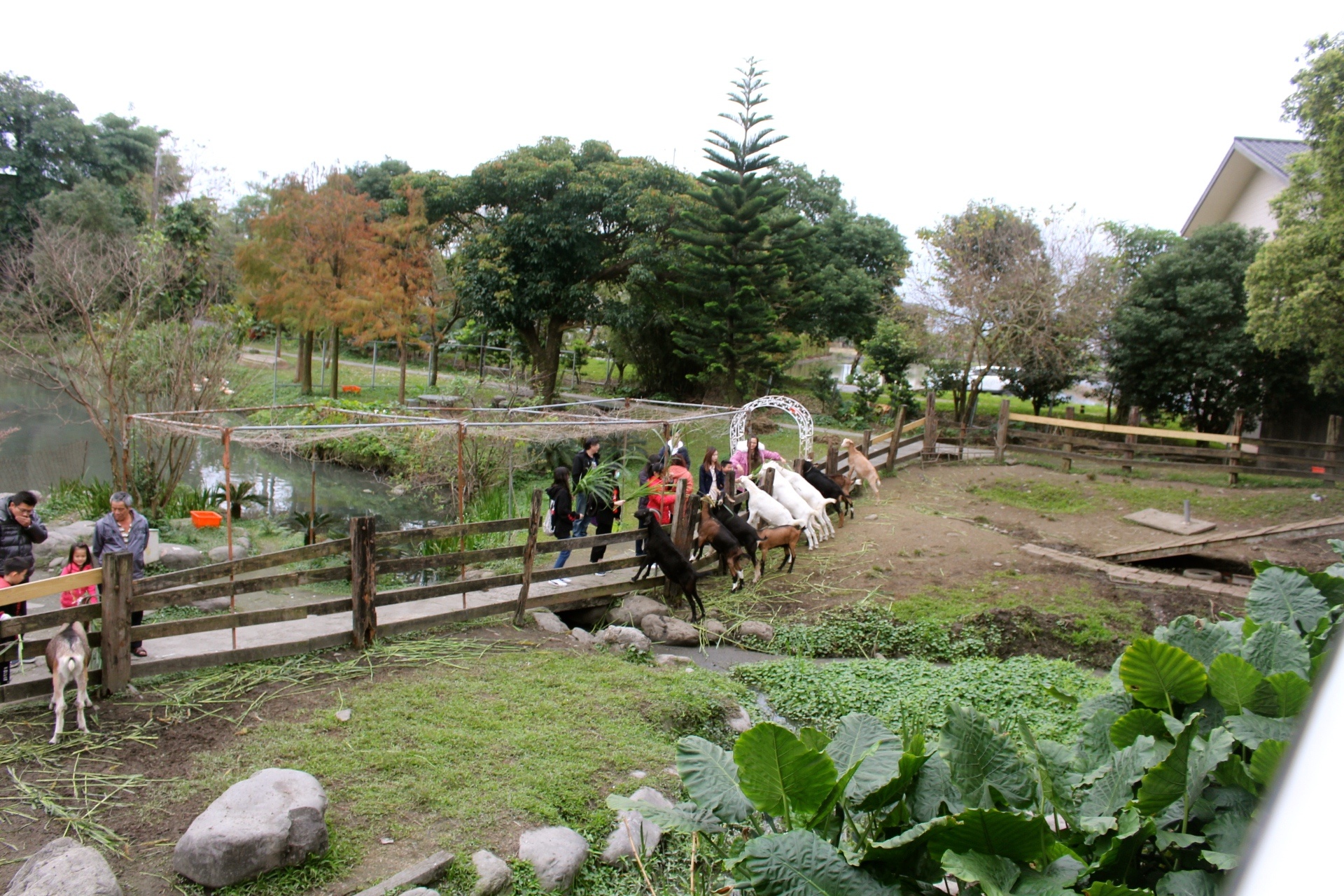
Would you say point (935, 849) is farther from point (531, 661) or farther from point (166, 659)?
point (166, 659)

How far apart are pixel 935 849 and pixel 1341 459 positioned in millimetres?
16530

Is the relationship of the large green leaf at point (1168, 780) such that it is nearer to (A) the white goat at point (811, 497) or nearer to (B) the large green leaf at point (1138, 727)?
(B) the large green leaf at point (1138, 727)

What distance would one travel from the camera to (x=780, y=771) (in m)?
2.38

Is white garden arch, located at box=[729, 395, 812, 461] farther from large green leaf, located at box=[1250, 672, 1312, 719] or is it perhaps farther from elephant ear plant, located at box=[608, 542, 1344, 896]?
large green leaf, located at box=[1250, 672, 1312, 719]

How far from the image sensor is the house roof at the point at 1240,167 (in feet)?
61.7

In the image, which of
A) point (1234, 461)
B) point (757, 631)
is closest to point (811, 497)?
point (757, 631)

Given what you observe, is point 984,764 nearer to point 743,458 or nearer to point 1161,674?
point 1161,674

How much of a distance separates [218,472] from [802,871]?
630 inches

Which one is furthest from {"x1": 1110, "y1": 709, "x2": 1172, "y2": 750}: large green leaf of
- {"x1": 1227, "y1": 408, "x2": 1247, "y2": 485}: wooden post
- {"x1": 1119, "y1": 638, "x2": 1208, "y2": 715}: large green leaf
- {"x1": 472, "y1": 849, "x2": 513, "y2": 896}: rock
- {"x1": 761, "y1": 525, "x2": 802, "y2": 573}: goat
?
{"x1": 1227, "y1": 408, "x2": 1247, "y2": 485}: wooden post

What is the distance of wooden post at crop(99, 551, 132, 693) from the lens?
4.74m

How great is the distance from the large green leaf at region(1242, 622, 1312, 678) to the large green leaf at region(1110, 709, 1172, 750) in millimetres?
501

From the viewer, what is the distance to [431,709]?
196 inches

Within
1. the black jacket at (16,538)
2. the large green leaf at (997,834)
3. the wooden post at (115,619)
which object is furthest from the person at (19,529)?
the large green leaf at (997,834)

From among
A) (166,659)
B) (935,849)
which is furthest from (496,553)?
(935,849)
